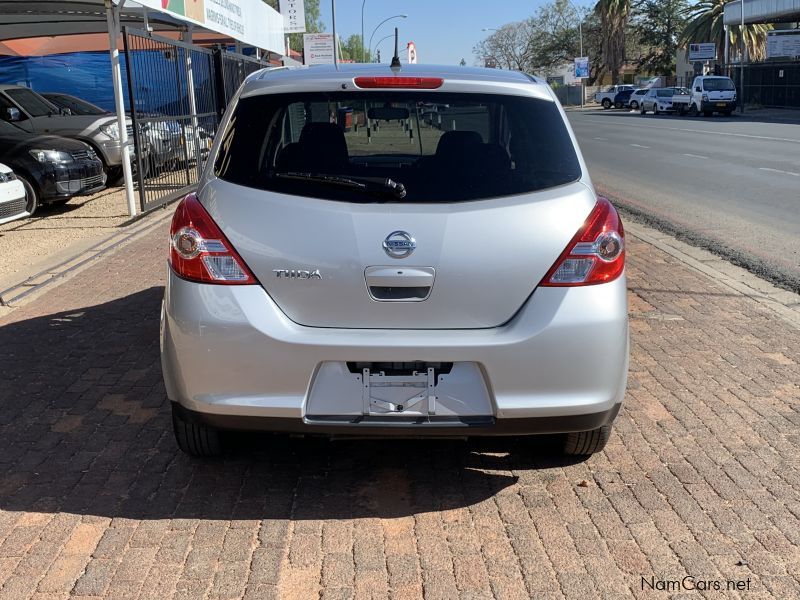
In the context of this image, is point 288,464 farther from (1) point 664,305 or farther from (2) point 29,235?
(2) point 29,235

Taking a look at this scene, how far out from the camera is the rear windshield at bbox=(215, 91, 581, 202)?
348cm

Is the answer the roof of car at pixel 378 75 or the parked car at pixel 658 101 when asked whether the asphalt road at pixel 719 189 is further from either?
the parked car at pixel 658 101

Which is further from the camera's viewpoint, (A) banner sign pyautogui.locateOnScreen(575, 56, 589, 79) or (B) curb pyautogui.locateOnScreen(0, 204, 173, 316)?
(A) banner sign pyautogui.locateOnScreen(575, 56, 589, 79)

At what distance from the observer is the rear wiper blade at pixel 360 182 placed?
11.3 ft

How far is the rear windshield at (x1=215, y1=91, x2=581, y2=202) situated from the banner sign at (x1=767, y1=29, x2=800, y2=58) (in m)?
53.0

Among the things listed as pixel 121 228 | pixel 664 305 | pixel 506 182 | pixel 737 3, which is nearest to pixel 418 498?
pixel 506 182

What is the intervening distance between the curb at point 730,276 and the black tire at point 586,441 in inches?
121

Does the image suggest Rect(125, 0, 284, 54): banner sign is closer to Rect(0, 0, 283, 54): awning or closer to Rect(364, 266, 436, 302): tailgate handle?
Rect(0, 0, 283, 54): awning

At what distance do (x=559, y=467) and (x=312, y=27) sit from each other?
10252 centimetres

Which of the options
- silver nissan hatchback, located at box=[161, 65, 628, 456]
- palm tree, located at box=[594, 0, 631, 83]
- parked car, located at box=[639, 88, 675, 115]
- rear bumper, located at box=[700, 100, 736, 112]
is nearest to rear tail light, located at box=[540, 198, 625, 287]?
silver nissan hatchback, located at box=[161, 65, 628, 456]

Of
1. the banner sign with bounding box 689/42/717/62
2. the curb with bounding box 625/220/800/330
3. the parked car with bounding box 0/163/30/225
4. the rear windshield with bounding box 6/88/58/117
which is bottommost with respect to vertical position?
the curb with bounding box 625/220/800/330

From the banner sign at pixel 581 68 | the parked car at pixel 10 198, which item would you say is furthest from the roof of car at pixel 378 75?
the banner sign at pixel 581 68

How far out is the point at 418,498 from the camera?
3719 mm

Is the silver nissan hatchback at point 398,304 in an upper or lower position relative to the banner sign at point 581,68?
lower
